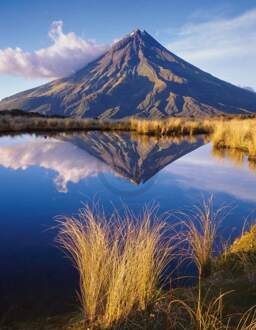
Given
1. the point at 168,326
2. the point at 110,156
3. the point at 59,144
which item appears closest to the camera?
the point at 168,326

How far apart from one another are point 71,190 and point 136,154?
6.58 metres

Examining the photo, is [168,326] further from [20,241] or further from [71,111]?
[71,111]

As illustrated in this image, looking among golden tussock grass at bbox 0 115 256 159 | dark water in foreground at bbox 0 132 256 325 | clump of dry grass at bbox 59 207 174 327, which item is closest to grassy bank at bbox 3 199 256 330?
clump of dry grass at bbox 59 207 174 327

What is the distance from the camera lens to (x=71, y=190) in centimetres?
967

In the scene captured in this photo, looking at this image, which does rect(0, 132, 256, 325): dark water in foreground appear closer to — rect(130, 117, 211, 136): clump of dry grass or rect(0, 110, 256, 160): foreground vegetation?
rect(0, 110, 256, 160): foreground vegetation

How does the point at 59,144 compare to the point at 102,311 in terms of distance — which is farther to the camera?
the point at 59,144

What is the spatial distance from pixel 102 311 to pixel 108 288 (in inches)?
7.7

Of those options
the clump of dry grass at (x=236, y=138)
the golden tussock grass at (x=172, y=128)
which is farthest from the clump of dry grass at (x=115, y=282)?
the golden tussock grass at (x=172, y=128)

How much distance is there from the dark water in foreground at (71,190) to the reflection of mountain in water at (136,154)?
0.11ft

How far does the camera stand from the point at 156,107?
198 metres

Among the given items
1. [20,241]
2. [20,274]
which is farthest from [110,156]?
[20,274]

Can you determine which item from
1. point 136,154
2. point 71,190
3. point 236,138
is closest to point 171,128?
point 236,138

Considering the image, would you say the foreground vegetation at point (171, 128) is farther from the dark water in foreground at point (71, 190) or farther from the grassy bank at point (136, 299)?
the grassy bank at point (136, 299)

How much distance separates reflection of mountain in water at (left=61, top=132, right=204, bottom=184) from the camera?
1266 cm
